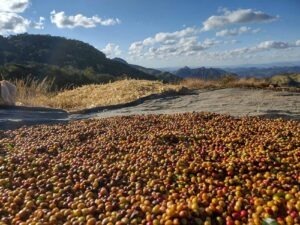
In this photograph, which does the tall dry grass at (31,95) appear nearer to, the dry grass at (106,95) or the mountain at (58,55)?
the dry grass at (106,95)

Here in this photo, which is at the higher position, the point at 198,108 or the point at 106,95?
the point at 106,95

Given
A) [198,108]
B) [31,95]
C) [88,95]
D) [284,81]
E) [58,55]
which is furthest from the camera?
[58,55]

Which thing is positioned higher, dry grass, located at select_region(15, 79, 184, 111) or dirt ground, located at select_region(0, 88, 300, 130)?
dry grass, located at select_region(15, 79, 184, 111)

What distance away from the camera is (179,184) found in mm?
4090

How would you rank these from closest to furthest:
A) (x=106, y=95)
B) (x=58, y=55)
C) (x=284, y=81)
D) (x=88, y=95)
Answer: (x=106, y=95) < (x=88, y=95) < (x=284, y=81) < (x=58, y=55)

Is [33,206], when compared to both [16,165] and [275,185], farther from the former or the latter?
[275,185]

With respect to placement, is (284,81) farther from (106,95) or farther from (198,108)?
(198,108)

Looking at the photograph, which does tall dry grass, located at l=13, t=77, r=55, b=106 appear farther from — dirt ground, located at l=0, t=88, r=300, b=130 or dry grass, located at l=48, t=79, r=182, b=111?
dirt ground, located at l=0, t=88, r=300, b=130

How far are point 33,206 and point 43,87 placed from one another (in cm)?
1066

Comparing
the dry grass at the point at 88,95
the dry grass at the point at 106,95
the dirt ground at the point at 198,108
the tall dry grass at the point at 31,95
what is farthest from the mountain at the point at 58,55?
the dirt ground at the point at 198,108

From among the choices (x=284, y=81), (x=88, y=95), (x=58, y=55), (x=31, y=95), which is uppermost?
(x=58, y=55)

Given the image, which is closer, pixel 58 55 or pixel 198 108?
pixel 198 108

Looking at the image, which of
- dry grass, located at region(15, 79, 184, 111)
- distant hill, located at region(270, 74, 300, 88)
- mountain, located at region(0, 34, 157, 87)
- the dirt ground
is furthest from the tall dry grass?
mountain, located at region(0, 34, 157, 87)

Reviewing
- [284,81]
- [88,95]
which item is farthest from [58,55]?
[88,95]
